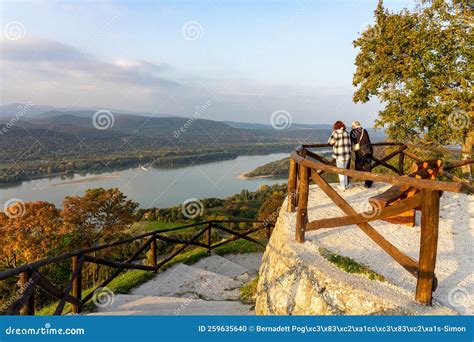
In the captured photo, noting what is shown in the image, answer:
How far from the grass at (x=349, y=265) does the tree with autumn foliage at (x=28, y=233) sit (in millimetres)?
19460

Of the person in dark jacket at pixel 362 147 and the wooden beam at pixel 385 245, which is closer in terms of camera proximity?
the wooden beam at pixel 385 245

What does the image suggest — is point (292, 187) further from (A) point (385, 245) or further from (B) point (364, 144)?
(B) point (364, 144)

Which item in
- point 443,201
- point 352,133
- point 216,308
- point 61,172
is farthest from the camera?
point 61,172

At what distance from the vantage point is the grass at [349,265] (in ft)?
11.1

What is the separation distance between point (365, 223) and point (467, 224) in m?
3.37

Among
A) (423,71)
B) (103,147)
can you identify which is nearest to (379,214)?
(423,71)

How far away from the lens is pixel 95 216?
2197 centimetres

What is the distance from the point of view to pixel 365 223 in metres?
3.17

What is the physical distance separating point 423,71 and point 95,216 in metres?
21.5

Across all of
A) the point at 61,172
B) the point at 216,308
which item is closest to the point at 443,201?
the point at 216,308

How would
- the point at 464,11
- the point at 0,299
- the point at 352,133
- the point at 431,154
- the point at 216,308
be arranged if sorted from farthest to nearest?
the point at 0,299 → the point at 431,154 → the point at 464,11 → the point at 352,133 → the point at 216,308

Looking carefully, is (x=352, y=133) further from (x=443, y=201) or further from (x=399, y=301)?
(x=399, y=301)

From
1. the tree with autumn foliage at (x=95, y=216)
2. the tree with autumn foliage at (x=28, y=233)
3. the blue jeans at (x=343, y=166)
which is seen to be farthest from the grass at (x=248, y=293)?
the tree with autumn foliage at (x=95, y=216)

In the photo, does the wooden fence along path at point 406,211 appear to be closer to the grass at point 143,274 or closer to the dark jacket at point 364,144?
the dark jacket at point 364,144
